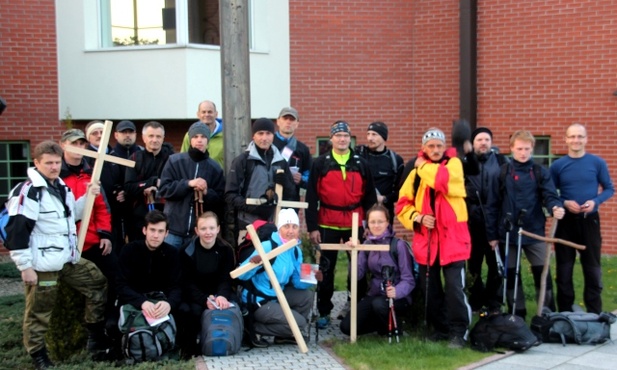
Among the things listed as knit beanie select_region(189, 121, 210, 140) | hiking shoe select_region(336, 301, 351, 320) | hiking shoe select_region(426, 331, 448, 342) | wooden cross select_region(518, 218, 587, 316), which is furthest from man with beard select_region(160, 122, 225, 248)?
wooden cross select_region(518, 218, 587, 316)

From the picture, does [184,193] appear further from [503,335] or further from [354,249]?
[503,335]

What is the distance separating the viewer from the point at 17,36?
39.4 feet

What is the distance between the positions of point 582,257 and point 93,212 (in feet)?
15.7

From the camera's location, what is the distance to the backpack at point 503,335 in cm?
682

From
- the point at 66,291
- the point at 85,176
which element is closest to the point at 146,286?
the point at 66,291

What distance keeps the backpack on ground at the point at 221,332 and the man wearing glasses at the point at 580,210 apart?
11.1 feet

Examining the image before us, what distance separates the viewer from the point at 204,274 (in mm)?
7051

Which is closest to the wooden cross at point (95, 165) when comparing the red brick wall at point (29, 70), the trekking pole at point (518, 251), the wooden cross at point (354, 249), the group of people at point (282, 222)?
the group of people at point (282, 222)

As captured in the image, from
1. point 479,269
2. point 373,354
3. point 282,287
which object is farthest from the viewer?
point 479,269

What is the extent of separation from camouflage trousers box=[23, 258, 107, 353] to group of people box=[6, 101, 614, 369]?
0.04 ft

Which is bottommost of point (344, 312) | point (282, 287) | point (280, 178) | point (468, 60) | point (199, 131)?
point (344, 312)

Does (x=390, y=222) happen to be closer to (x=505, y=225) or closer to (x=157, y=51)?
(x=505, y=225)

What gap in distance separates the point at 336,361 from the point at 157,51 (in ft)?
22.7

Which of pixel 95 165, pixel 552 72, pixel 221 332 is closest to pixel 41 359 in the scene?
pixel 221 332
